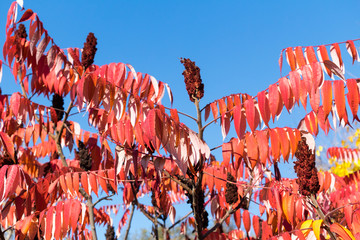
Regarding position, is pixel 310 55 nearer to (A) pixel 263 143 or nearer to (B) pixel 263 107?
(B) pixel 263 107

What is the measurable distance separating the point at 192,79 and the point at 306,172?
1.30 m

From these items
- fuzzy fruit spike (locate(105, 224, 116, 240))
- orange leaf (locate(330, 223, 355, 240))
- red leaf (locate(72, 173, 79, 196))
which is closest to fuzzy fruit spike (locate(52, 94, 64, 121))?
red leaf (locate(72, 173, 79, 196))

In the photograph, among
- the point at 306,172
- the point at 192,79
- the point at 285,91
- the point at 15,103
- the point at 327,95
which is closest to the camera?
the point at 306,172

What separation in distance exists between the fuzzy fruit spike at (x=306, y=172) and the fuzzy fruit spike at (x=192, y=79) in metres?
1.13

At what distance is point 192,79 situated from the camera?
130 inches

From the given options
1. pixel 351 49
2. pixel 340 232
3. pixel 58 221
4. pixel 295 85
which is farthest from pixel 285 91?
pixel 58 221

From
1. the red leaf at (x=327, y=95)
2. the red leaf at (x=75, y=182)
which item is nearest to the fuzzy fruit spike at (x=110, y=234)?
the red leaf at (x=75, y=182)

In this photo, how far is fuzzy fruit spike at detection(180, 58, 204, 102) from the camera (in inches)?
130

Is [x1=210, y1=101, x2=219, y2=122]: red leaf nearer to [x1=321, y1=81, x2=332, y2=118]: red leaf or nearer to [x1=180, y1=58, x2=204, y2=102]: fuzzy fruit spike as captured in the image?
[x1=180, y1=58, x2=204, y2=102]: fuzzy fruit spike

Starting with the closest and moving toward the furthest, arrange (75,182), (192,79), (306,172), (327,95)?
(306,172)
(327,95)
(192,79)
(75,182)

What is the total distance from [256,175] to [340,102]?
1.86 m

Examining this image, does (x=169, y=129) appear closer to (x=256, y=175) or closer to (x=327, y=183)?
(x=256, y=175)

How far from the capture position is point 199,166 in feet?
10.3

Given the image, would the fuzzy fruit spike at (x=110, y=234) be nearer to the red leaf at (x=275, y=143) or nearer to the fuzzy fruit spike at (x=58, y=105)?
the fuzzy fruit spike at (x=58, y=105)
